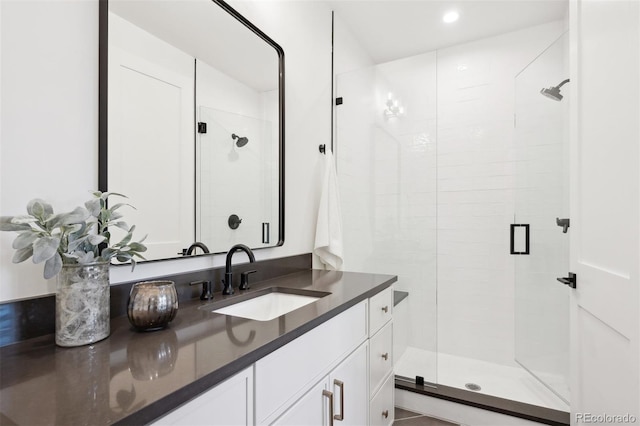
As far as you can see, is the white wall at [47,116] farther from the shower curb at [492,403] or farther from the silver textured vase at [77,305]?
the shower curb at [492,403]

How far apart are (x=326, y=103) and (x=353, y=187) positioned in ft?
2.19

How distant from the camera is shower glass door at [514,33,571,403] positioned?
223cm

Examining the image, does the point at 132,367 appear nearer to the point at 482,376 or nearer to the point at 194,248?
the point at 194,248

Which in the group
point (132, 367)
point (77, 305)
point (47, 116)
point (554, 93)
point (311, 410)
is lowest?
point (311, 410)

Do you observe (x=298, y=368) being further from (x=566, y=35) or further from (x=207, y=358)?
(x=566, y=35)

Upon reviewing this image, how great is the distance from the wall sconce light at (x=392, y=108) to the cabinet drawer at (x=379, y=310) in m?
1.56

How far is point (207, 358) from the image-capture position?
0.74m

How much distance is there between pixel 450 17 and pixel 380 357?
246 cm

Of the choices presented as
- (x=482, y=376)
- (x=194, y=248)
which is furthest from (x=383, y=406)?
(x=194, y=248)

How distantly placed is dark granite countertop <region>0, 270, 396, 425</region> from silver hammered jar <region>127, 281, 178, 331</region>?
0.03 meters

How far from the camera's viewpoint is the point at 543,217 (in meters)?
2.31

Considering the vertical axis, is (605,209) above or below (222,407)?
above

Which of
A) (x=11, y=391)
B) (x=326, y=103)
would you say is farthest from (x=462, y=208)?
(x=11, y=391)

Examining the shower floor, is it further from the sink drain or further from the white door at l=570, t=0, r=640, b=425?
the white door at l=570, t=0, r=640, b=425
